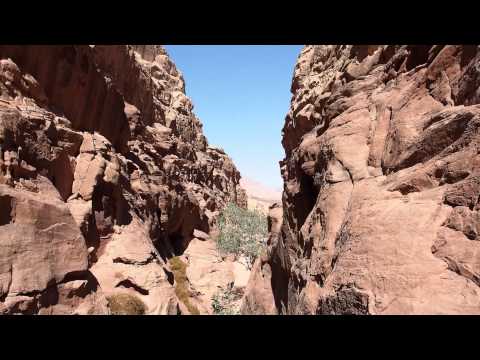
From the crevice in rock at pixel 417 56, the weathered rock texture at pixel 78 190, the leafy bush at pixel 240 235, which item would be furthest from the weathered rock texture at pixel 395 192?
the leafy bush at pixel 240 235

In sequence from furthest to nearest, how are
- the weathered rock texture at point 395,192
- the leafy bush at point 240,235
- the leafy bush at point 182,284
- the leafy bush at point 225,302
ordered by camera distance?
the leafy bush at point 240,235, the leafy bush at point 225,302, the leafy bush at point 182,284, the weathered rock texture at point 395,192

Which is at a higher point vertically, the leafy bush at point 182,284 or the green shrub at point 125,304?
the green shrub at point 125,304

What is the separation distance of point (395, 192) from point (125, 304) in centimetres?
1320

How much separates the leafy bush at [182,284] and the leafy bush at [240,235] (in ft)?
35.1

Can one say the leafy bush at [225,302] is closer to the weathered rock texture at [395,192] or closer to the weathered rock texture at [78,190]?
the weathered rock texture at [78,190]

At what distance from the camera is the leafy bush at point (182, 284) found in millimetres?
24172

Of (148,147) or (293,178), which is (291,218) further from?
(148,147)

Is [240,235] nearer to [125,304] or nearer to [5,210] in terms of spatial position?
[125,304]

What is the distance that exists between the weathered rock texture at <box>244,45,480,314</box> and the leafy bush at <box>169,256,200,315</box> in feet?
37.2

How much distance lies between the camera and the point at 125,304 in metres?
15.5

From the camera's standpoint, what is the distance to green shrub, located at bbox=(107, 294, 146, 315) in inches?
591

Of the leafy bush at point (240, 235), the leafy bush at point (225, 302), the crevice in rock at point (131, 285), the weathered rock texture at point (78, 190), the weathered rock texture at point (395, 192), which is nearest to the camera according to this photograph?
the weathered rock texture at point (395, 192)

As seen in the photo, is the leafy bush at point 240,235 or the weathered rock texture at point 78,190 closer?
the weathered rock texture at point 78,190
